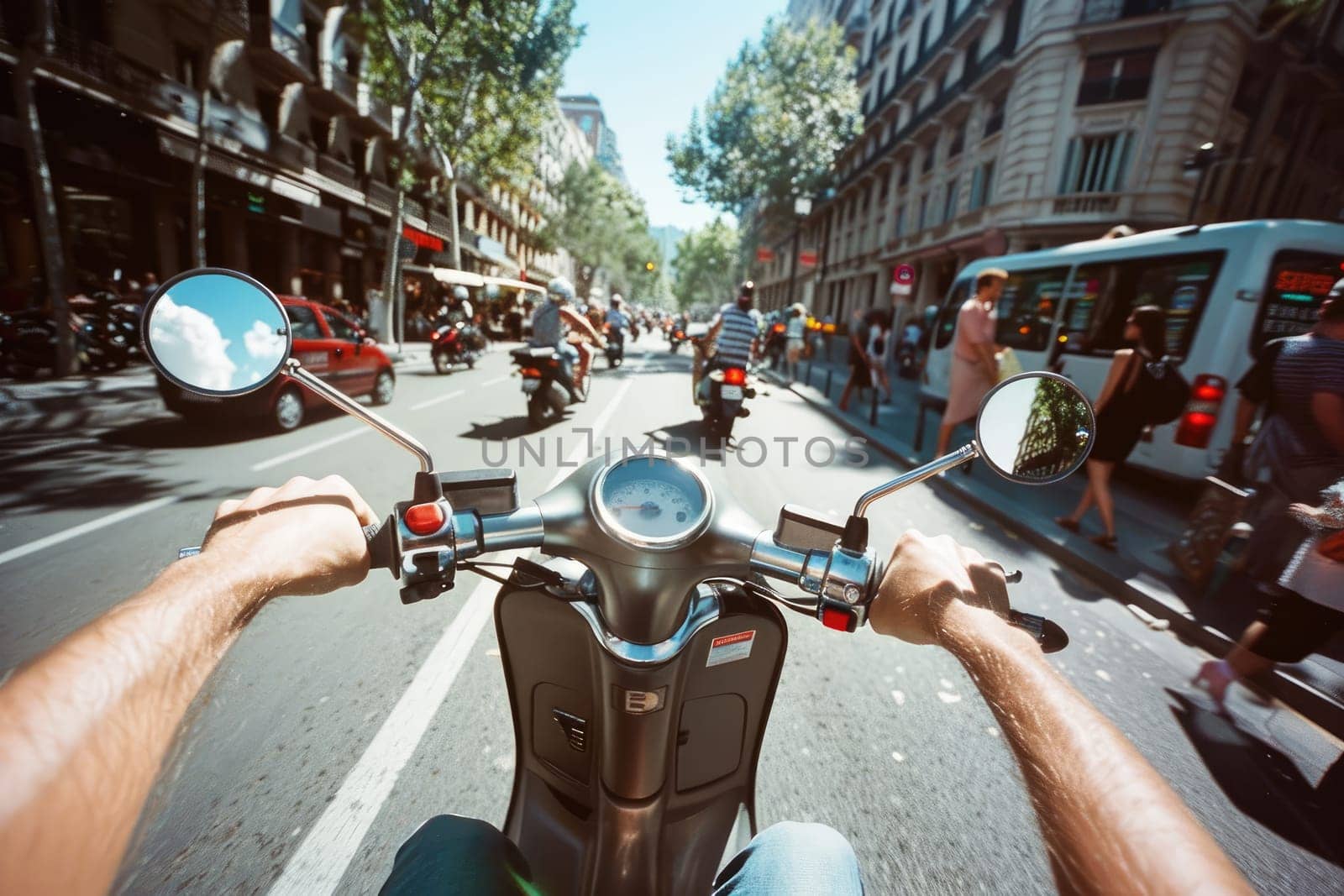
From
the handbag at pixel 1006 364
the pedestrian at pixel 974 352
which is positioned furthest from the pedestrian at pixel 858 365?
the pedestrian at pixel 974 352

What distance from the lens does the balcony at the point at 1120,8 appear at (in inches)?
669

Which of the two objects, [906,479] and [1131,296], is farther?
[1131,296]

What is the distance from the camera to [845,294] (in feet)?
125

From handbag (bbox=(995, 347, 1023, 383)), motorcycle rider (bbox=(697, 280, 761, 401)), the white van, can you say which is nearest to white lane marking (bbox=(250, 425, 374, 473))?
motorcycle rider (bbox=(697, 280, 761, 401))

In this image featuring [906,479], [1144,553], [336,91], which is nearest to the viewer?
[906,479]

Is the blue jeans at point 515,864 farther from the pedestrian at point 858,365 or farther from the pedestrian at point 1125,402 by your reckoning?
the pedestrian at point 858,365

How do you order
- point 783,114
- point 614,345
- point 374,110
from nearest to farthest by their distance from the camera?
point 614,345
point 374,110
point 783,114

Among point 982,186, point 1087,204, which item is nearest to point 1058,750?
point 1087,204

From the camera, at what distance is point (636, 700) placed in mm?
1080

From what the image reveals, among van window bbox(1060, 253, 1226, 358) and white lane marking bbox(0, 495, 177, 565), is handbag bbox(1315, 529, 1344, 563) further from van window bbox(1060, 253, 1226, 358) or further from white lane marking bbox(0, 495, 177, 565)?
white lane marking bbox(0, 495, 177, 565)

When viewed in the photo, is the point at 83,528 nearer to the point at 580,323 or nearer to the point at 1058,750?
the point at 580,323

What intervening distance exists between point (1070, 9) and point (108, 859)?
88.5 feet

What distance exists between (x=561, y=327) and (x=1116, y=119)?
2102 cm

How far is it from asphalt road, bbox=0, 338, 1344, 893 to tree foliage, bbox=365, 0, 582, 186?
50.5ft
